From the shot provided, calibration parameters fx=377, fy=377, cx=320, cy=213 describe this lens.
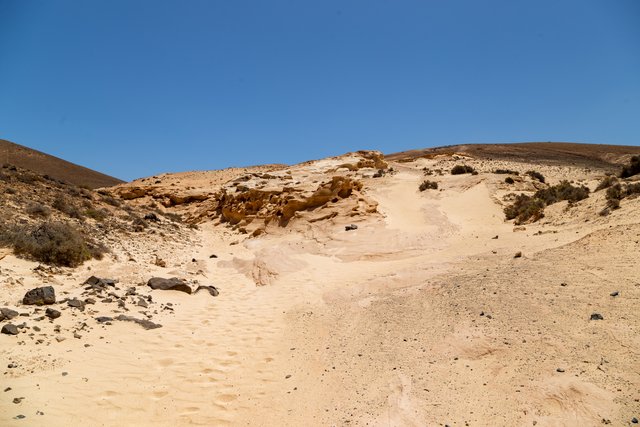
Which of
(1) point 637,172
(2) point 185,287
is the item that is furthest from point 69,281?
(1) point 637,172

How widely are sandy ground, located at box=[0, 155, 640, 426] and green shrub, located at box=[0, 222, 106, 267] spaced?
40 cm

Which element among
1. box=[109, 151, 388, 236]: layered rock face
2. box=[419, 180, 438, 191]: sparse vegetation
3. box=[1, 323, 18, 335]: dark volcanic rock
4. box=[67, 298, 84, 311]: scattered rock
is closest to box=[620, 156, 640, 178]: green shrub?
box=[419, 180, 438, 191]: sparse vegetation

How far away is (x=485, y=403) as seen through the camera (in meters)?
3.69

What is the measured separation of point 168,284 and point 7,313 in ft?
10.4

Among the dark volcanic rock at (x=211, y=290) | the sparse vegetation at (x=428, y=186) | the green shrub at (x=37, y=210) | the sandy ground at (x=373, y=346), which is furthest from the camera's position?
the sparse vegetation at (x=428, y=186)

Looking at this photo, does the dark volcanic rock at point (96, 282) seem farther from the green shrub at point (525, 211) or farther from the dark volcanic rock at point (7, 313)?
the green shrub at point (525, 211)

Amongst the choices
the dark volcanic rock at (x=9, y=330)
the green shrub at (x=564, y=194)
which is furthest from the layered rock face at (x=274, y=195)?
the dark volcanic rock at (x=9, y=330)

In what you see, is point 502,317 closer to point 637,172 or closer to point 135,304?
point 135,304

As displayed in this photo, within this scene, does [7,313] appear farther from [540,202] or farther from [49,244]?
[540,202]

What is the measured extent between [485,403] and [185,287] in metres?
6.29

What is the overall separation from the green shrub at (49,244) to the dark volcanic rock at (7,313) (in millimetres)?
2499

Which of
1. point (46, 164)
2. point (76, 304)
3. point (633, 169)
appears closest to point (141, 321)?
point (76, 304)

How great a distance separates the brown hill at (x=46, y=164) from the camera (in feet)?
154

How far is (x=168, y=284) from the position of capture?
26.1 feet
